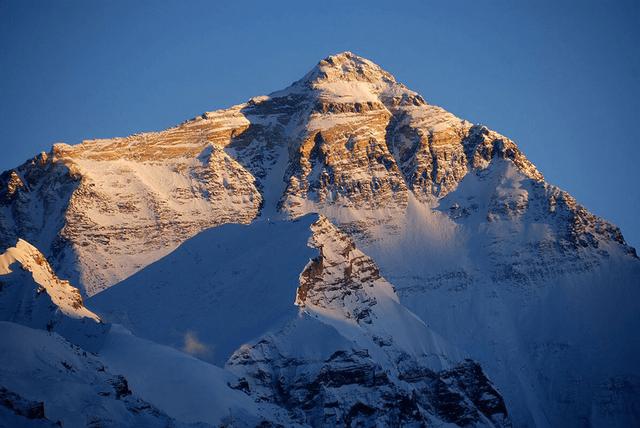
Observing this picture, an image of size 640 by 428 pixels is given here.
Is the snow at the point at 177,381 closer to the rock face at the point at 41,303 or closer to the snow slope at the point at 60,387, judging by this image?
the rock face at the point at 41,303

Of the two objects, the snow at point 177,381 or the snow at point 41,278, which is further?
the snow at point 41,278

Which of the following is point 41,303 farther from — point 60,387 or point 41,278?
point 60,387

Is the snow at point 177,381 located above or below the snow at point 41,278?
below

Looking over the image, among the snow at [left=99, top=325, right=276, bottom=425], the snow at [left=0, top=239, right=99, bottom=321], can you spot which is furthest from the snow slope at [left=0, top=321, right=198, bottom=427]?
the snow at [left=0, top=239, right=99, bottom=321]

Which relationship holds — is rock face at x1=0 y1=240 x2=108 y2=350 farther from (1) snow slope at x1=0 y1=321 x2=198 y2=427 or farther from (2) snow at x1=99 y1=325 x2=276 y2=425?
(1) snow slope at x1=0 y1=321 x2=198 y2=427

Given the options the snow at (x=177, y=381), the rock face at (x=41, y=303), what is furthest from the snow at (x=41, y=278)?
the snow at (x=177, y=381)

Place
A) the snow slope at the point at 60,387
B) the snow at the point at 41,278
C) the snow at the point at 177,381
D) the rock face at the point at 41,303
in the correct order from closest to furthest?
the snow slope at the point at 60,387, the snow at the point at 177,381, the rock face at the point at 41,303, the snow at the point at 41,278

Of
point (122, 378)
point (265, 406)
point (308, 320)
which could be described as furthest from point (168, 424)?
point (308, 320)

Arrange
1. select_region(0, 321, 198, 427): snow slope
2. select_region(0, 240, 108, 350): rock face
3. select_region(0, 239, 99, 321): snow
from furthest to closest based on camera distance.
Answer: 1. select_region(0, 239, 99, 321): snow
2. select_region(0, 240, 108, 350): rock face
3. select_region(0, 321, 198, 427): snow slope

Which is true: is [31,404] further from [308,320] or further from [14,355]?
[308,320]

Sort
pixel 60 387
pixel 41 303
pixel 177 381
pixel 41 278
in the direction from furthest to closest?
pixel 41 278 < pixel 41 303 < pixel 177 381 < pixel 60 387

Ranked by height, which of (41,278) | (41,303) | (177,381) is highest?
(41,278)

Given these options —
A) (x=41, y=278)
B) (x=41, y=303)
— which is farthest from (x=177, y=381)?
(x=41, y=278)
